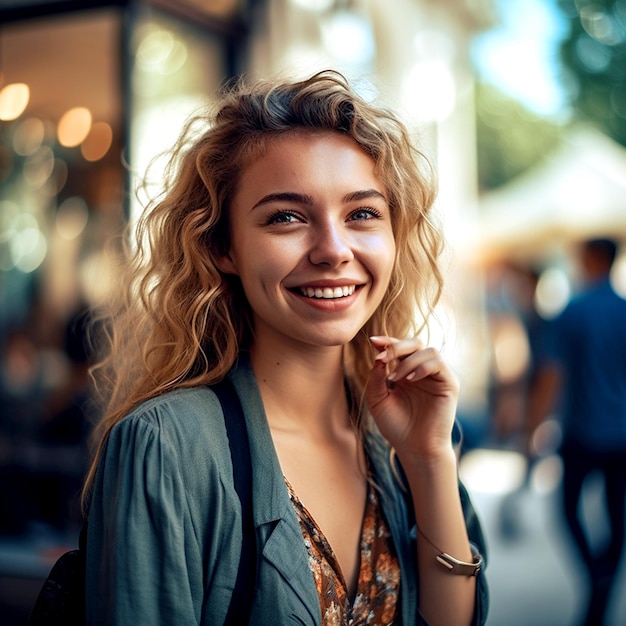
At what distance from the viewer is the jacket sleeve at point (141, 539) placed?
1356 mm

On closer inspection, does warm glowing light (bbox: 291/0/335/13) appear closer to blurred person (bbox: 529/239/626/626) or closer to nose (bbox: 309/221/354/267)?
blurred person (bbox: 529/239/626/626)

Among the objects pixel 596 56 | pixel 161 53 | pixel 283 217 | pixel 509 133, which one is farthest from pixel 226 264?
pixel 509 133

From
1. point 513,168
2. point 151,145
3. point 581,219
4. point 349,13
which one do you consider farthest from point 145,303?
point 513,168

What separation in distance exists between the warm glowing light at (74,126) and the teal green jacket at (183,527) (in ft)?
16.9

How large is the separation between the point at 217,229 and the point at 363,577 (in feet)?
2.74

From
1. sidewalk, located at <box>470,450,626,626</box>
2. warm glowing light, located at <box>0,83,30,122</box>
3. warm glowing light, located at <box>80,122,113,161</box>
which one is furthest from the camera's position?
warm glowing light, located at <box>80,122,113,161</box>

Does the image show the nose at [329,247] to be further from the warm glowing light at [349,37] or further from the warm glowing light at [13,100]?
the warm glowing light at [13,100]

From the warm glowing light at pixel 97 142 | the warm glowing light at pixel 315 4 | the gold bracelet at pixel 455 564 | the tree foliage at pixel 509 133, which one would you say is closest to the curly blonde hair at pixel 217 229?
the gold bracelet at pixel 455 564

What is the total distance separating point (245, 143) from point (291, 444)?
675 millimetres

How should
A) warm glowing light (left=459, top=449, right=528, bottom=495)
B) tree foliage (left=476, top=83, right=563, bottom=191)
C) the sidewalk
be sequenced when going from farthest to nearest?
1. tree foliage (left=476, top=83, right=563, bottom=191)
2. warm glowing light (left=459, top=449, right=528, bottom=495)
3. the sidewalk

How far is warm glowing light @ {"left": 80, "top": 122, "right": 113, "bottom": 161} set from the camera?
19.7 feet

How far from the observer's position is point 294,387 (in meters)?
1.80

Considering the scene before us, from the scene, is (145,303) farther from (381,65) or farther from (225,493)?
(381,65)

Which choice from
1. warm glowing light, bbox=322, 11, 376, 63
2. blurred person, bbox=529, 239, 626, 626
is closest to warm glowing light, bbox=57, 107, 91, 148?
warm glowing light, bbox=322, 11, 376, 63
